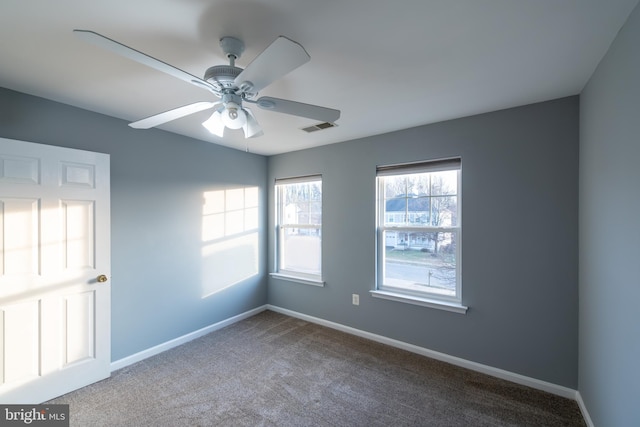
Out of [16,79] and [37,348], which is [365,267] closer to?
[37,348]

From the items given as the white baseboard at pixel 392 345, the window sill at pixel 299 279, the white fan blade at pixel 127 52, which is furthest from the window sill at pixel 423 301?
the white fan blade at pixel 127 52

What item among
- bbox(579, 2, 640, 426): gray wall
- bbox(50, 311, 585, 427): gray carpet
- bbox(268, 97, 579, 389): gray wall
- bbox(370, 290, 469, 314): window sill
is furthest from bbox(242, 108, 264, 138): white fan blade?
bbox(370, 290, 469, 314): window sill

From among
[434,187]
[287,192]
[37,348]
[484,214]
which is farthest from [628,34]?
[37,348]

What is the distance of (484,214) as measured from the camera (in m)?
2.58

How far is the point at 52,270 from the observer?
7.14 ft

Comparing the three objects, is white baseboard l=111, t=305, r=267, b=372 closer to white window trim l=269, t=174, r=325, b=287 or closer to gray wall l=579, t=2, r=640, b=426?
white window trim l=269, t=174, r=325, b=287

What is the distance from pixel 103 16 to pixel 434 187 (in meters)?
2.81

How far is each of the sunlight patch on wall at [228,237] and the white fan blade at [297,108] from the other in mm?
2186

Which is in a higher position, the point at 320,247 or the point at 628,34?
the point at 628,34

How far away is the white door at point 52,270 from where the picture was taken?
199cm

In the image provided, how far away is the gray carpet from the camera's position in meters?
A: 2.00

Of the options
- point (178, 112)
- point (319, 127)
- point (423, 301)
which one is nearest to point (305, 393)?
→ point (423, 301)

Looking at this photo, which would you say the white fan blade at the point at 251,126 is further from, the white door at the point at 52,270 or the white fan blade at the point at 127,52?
the white door at the point at 52,270

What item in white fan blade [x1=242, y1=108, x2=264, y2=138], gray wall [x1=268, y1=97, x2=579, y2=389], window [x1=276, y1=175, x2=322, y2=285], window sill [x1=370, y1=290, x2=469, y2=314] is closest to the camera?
white fan blade [x1=242, y1=108, x2=264, y2=138]
